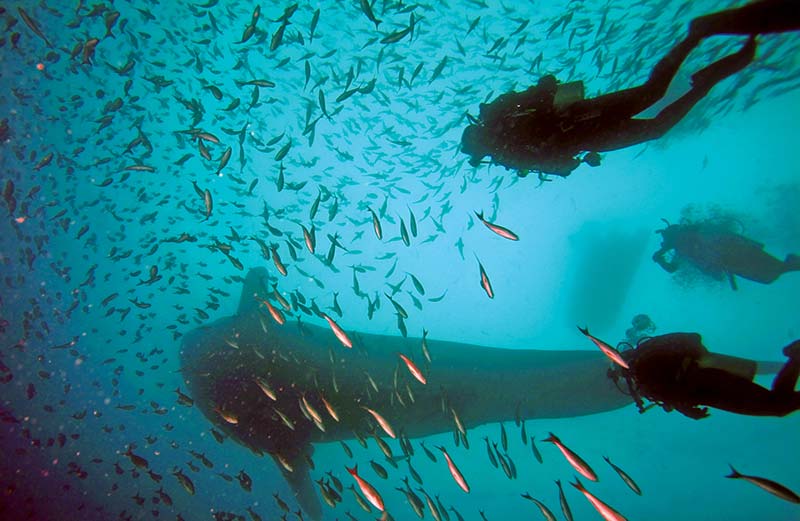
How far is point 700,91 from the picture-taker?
3408 millimetres

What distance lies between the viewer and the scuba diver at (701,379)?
316cm

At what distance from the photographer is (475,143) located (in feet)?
15.3

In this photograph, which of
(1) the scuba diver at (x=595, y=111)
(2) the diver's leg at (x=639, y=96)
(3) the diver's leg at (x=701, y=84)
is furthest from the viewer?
(2) the diver's leg at (x=639, y=96)

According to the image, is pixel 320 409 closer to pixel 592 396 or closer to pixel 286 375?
pixel 286 375

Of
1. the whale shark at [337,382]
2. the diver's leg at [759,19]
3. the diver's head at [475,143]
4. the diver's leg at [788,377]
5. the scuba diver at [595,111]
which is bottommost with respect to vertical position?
the whale shark at [337,382]

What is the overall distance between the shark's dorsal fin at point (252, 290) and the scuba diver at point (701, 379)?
791 cm

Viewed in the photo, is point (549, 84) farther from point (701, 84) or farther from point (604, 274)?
point (604, 274)

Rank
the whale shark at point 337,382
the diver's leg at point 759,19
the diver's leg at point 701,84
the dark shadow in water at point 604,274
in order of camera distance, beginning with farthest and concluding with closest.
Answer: the dark shadow in water at point 604,274 → the whale shark at point 337,382 → the diver's leg at point 701,84 → the diver's leg at point 759,19

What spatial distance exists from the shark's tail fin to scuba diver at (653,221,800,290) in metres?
12.2

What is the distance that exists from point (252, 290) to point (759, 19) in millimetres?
9842

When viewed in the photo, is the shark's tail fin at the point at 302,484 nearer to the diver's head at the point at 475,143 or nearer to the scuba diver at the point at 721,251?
the diver's head at the point at 475,143

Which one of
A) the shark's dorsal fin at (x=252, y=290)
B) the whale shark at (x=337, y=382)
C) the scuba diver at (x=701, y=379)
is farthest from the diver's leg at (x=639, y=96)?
the shark's dorsal fin at (x=252, y=290)

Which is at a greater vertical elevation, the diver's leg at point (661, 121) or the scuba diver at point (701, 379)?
the diver's leg at point (661, 121)

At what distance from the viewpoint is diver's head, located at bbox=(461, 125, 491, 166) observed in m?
4.57
